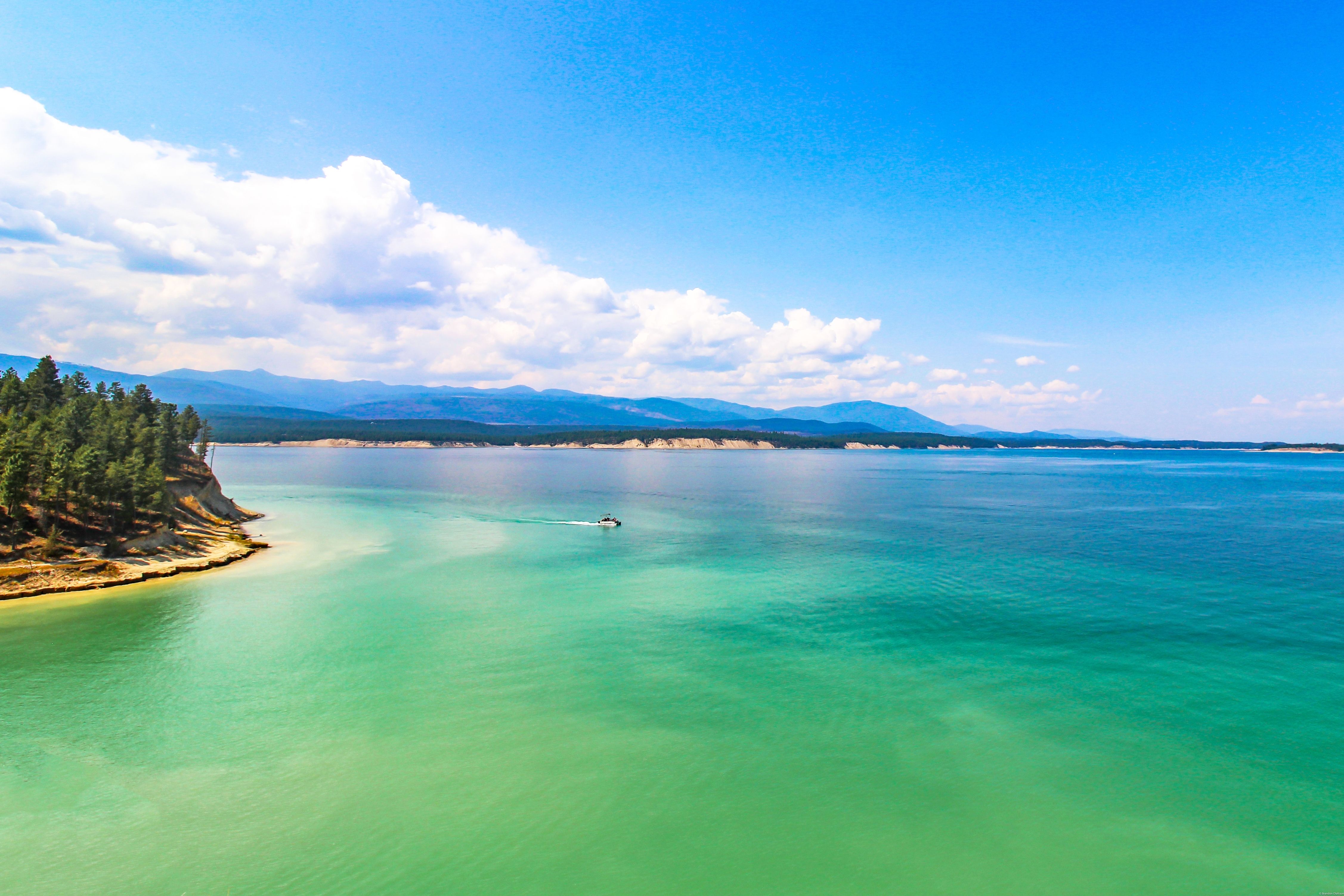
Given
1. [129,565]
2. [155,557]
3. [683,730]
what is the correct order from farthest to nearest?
1. [155,557]
2. [129,565]
3. [683,730]

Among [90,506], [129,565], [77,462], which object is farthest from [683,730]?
[90,506]

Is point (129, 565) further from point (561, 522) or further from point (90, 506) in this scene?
point (561, 522)

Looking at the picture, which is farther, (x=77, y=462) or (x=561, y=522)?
(x=561, y=522)

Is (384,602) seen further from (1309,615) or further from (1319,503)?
(1319,503)

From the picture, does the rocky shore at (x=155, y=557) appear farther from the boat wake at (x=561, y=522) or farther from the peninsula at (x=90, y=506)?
the boat wake at (x=561, y=522)

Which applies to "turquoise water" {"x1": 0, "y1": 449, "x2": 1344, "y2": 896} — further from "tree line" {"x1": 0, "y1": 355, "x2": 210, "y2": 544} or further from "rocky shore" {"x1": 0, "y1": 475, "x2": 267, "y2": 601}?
"tree line" {"x1": 0, "y1": 355, "x2": 210, "y2": 544}

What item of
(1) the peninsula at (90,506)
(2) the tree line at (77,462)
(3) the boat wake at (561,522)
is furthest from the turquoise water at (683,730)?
(3) the boat wake at (561,522)
